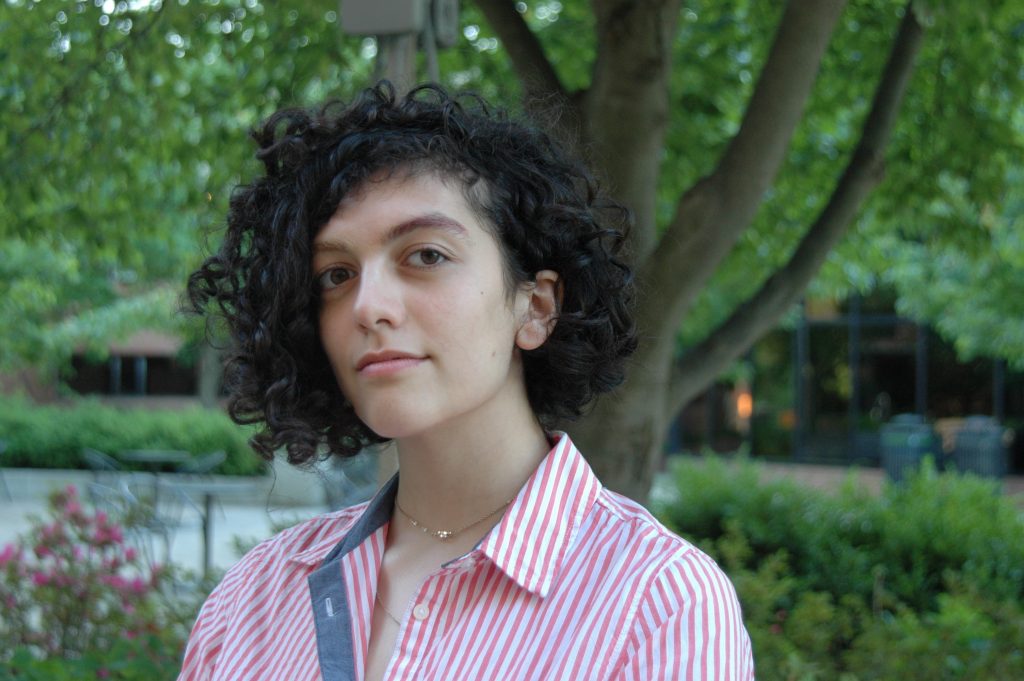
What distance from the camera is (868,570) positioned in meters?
6.59

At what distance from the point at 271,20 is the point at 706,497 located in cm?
408

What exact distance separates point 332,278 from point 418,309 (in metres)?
0.19

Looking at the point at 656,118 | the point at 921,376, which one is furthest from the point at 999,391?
the point at 656,118

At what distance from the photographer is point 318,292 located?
5.46 ft

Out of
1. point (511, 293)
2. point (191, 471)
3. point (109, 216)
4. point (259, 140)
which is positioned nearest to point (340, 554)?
point (511, 293)

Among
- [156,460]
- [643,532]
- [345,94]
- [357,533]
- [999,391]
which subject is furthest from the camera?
[999,391]

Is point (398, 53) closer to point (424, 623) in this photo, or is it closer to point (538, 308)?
point (538, 308)

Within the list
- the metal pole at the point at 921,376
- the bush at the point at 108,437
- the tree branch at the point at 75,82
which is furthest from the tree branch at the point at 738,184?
the metal pole at the point at 921,376

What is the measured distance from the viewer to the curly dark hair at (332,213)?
1621mm

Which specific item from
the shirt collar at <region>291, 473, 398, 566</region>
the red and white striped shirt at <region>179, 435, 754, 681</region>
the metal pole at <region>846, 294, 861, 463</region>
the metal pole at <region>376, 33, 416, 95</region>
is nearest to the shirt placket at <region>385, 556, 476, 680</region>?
the red and white striped shirt at <region>179, 435, 754, 681</region>

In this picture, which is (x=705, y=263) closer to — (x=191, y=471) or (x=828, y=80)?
(x=828, y=80)

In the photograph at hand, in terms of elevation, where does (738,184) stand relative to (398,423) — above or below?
above

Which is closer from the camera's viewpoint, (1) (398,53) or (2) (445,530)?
(2) (445,530)

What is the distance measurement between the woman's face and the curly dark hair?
0.04m
